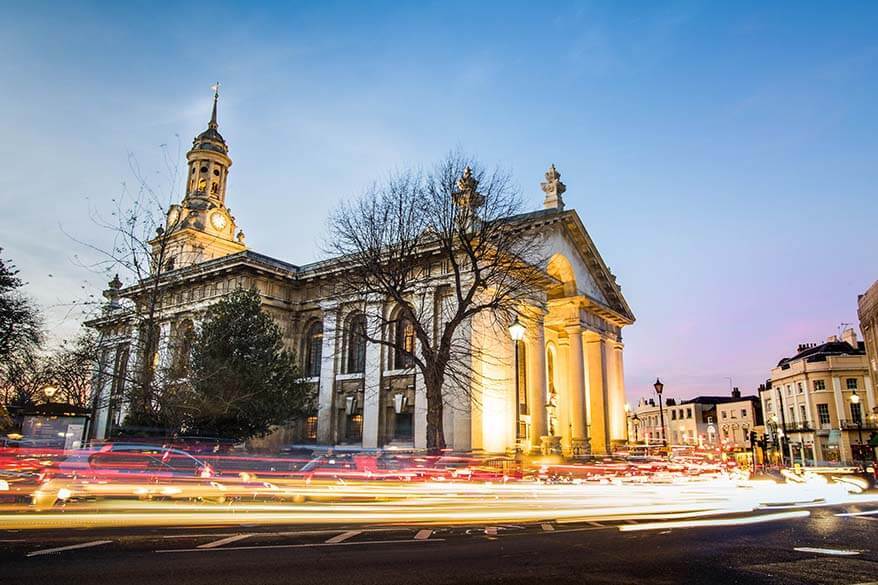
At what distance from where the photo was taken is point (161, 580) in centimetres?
665

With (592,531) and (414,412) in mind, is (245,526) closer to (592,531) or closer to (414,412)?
(592,531)

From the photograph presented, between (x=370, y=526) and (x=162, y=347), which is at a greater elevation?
(x=162, y=347)

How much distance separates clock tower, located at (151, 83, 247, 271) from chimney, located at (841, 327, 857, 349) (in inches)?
2658

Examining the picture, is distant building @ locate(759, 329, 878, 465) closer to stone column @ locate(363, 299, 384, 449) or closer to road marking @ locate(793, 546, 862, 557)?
stone column @ locate(363, 299, 384, 449)

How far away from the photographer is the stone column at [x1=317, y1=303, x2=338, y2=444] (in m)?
34.9

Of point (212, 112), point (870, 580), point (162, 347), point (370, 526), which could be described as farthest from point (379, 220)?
point (212, 112)

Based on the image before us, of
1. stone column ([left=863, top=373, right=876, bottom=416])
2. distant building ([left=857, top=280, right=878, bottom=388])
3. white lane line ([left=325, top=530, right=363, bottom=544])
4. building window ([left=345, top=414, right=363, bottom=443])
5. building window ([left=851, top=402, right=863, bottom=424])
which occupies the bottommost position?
white lane line ([left=325, top=530, right=363, bottom=544])

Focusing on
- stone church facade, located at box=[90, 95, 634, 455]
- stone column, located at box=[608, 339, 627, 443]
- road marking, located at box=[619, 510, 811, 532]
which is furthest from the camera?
stone column, located at box=[608, 339, 627, 443]

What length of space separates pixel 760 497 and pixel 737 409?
3770 inches

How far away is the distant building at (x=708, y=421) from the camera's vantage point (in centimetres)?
10194

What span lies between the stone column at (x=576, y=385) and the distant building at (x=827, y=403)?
28.7 m

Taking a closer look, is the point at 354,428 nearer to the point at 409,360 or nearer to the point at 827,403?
the point at 409,360

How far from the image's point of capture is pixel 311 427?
120 feet

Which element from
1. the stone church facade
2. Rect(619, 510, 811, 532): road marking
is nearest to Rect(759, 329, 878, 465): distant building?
the stone church facade
